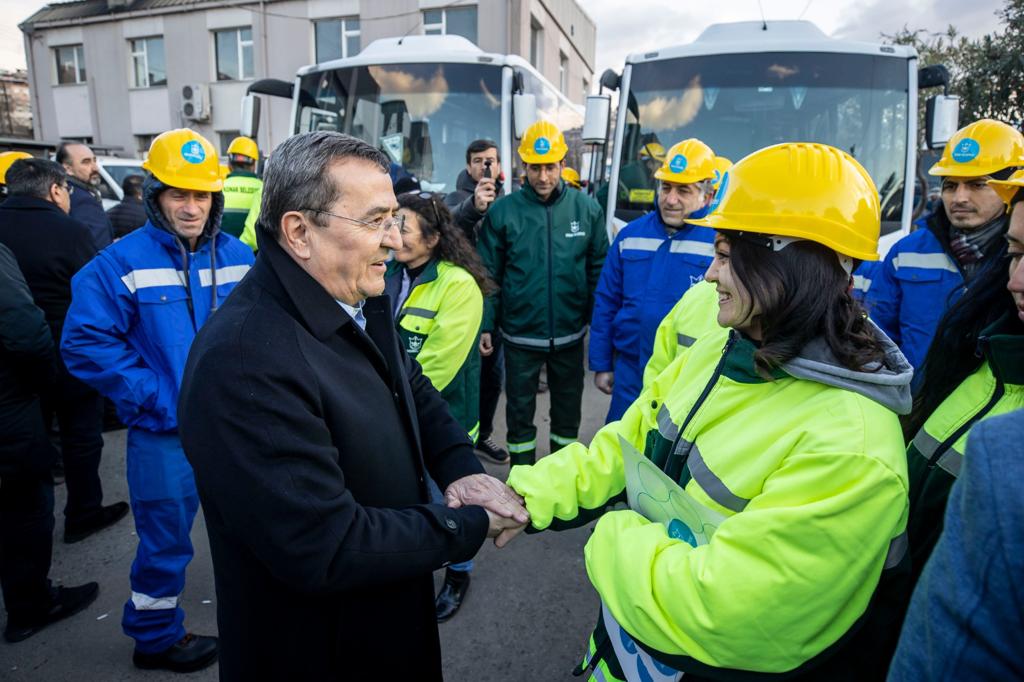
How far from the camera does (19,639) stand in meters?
3.05

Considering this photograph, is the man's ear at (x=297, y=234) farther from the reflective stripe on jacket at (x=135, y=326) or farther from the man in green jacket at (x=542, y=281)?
the man in green jacket at (x=542, y=281)

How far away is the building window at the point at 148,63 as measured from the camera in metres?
22.1

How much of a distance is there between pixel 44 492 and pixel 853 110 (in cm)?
644

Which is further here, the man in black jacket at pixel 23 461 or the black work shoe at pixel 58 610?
the black work shoe at pixel 58 610

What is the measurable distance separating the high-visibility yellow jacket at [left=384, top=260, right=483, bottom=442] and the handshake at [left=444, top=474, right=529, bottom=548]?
4.53ft

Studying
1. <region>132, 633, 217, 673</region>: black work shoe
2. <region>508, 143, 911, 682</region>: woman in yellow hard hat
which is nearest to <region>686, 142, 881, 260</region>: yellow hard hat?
<region>508, 143, 911, 682</region>: woman in yellow hard hat

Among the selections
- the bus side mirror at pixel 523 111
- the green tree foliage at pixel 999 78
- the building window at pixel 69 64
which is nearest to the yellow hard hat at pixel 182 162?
the bus side mirror at pixel 523 111

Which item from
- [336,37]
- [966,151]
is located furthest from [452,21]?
[966,151]

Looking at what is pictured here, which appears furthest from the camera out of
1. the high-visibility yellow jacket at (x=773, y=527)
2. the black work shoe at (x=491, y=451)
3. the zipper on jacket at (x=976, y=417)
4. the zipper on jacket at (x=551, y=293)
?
the black work shoe at (x=491, y=451)

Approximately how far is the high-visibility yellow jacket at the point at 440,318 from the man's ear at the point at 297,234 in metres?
1.68

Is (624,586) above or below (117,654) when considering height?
above

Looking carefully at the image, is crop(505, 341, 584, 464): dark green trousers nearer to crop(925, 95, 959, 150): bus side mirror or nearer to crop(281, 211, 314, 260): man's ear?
crop(281, 211, 314, 260): man's ear

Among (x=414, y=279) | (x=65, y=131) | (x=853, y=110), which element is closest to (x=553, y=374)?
(x=414, y=279)

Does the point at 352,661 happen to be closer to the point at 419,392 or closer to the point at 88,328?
the point at 419,392
